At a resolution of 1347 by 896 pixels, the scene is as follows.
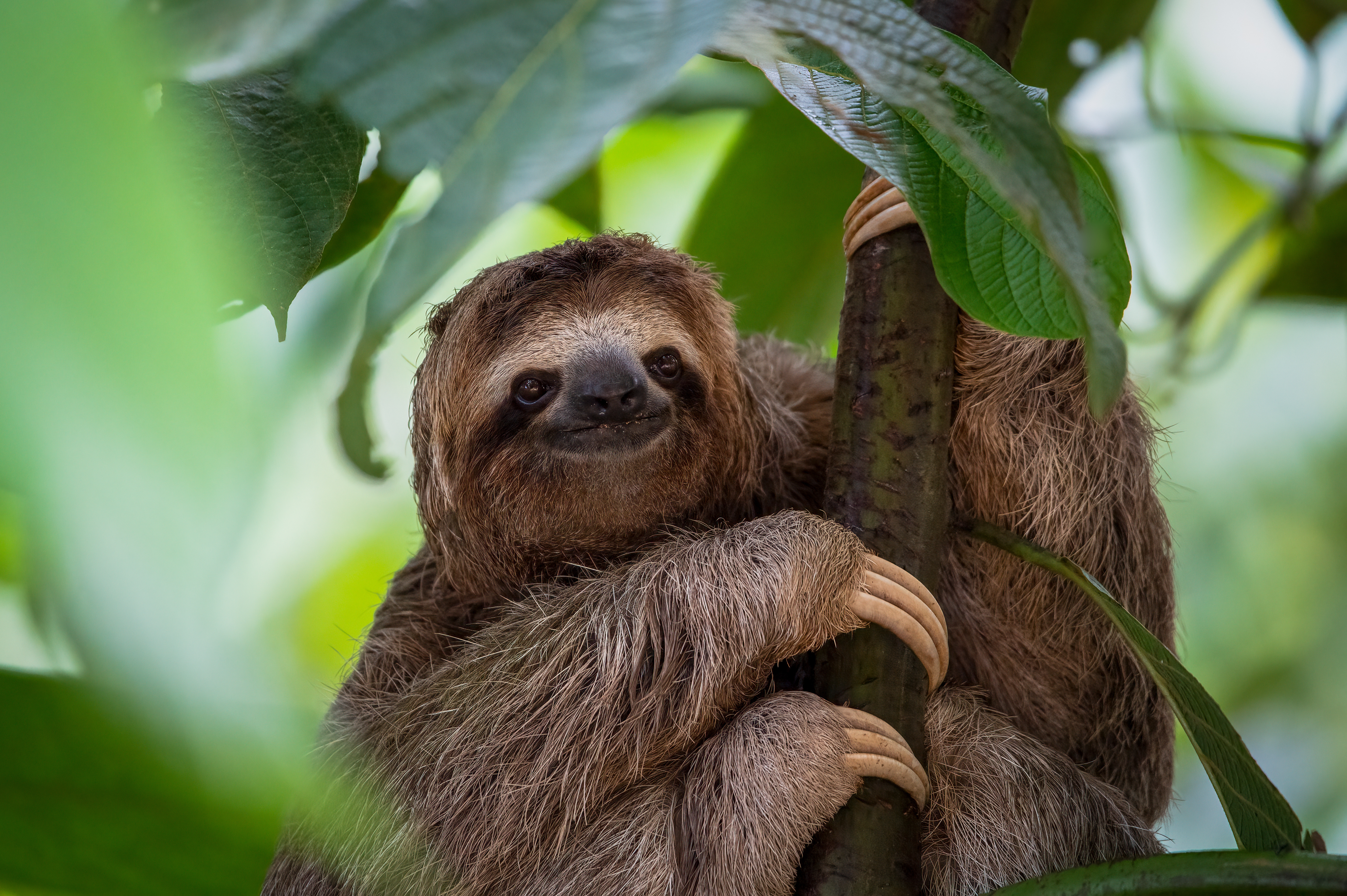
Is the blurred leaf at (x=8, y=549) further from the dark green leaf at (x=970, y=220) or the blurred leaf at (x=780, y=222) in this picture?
the blurred leaf at (x=780, y=222)

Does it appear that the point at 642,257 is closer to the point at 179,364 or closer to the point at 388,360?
the point at 388,360

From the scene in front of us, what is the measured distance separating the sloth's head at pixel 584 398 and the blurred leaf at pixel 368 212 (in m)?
0.35

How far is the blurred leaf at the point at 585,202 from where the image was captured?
4.97 metres

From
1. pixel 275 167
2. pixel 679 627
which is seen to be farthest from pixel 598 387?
pixel 275 167

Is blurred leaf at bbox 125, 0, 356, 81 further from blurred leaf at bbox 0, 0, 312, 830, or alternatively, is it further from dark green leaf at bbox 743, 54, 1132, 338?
dark green leaf at bbox 743, 54, 1132, 338

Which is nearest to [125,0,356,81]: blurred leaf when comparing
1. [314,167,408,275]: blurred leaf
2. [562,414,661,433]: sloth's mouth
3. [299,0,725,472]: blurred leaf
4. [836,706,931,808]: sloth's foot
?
[299,0,725,472]: blurred leaf

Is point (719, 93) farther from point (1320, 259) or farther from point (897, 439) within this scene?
point (1320, 259)

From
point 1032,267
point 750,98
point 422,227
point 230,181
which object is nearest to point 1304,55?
point 750,98

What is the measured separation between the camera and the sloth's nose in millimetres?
3525

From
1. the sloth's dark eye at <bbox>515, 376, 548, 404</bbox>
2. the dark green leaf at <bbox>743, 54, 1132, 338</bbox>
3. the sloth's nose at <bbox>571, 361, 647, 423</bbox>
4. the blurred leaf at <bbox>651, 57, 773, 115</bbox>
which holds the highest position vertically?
the dark green leaf at <bbox>743, 54, 1132, 338</bbox>

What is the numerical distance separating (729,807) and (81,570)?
262 cm

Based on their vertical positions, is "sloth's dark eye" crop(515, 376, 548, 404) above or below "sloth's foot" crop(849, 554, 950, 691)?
above

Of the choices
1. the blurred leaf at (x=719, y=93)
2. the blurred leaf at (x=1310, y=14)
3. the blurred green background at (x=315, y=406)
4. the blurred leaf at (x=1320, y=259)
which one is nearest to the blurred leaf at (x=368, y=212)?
the blurred green background at (x=315, y=406)

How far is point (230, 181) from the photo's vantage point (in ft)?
7.88
